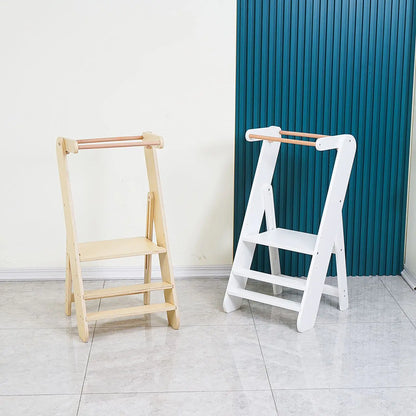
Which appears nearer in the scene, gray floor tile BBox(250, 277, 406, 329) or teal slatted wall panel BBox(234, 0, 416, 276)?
gray floor tile BBox(250, 277, 406, 329)

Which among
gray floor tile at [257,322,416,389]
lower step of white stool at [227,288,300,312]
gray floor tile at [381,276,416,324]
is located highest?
lower step of white stool at [227,288,300,312]

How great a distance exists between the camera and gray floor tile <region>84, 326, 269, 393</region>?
300 centimetres

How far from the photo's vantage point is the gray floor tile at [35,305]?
366 centimetres

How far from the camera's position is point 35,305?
3908mm

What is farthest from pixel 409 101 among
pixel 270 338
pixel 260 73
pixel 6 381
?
pixel 6 381

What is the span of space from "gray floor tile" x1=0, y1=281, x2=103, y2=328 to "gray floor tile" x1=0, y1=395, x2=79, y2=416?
0.76 meters

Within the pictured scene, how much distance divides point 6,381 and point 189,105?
185 cm

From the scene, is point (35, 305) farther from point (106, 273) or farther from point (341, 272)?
point (341, 272)

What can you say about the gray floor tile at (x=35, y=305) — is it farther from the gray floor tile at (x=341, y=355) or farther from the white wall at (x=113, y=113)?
the gray floor tile at (x=341, y=355)

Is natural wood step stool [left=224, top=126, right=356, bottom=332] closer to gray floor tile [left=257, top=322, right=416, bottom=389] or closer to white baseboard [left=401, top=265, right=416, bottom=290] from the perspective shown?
gray floor tile [left=257, top=322, right=416, bottom=389]

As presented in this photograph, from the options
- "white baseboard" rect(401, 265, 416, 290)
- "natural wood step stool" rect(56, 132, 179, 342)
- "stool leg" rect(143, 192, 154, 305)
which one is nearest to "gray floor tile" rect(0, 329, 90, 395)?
"natural wood step stool" rect(56, 132, 179, 342)

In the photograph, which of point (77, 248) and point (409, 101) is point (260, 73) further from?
point (77, 248)

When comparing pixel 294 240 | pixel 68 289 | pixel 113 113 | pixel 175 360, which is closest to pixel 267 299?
pixel 294 240

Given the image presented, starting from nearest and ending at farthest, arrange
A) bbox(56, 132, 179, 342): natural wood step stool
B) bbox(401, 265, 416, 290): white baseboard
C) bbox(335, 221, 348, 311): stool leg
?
bbox(56, 132, 179, 342): natural wood step stool < bbox(335, 221, 348, 311): stool leg < bbox(401, 265, 416, 290): white baseboard
